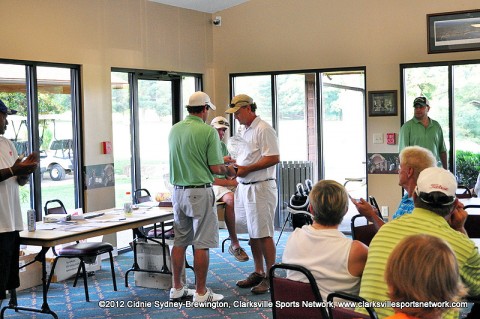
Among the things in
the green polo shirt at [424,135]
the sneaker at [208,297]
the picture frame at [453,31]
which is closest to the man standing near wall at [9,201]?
the sneaker at [208,297]

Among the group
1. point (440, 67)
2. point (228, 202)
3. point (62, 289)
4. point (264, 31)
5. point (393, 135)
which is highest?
point (264, 31)

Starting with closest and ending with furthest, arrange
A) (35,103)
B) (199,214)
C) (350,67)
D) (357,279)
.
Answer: (357,279) < (199,214) < (35,103) < (350,67)

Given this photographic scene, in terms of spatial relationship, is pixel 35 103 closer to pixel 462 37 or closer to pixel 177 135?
pixel 177 135

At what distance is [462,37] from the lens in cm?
825

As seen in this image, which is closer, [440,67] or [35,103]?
[35,103]

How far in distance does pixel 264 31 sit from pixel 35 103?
12.6ft

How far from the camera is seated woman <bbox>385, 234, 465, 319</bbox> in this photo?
191 cm

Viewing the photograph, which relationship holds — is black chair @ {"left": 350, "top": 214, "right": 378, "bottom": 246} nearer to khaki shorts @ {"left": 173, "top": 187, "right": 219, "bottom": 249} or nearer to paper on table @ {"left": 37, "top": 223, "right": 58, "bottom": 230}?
khaki shorts @ {"left": 173, "top": 187, "right": 219, "bottom": 249}

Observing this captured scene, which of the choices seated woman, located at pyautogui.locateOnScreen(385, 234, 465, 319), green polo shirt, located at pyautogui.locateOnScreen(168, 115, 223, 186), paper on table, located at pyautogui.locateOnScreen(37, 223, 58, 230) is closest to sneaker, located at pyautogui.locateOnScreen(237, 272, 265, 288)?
green polo shirt, located at pyautogui.locateOnScreen(168, 115, 223, 186)

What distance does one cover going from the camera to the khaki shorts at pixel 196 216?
17.4 feet

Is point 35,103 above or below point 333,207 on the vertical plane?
above

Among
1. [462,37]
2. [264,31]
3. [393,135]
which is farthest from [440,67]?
[264,31]

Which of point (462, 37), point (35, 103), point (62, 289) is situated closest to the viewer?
point (62, 289)

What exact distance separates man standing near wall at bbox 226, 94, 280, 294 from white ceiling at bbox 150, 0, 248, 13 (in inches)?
136
